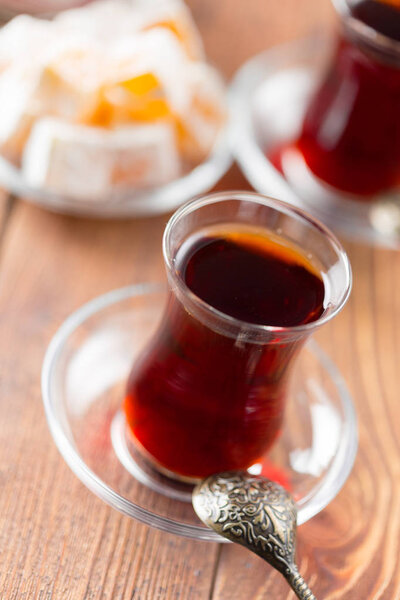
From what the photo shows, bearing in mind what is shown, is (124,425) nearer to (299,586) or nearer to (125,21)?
(299,586)

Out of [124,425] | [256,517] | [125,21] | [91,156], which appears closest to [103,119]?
[91,156]

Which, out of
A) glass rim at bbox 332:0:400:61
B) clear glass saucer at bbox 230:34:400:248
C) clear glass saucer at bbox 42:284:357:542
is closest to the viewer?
clear glass saucer at bbox 42:284:357:542

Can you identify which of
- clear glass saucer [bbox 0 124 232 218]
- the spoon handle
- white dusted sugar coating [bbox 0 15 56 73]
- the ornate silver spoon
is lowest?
the spoon handle

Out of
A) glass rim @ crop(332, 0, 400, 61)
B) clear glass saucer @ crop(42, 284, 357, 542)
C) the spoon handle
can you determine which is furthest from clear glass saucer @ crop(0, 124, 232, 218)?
the spoon handle

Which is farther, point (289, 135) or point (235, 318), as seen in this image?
point (289, 135)

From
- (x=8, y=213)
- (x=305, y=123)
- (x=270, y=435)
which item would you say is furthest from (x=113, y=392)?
(x=305, y=123)

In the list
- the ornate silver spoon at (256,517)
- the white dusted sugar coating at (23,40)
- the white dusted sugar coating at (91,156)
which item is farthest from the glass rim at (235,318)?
the white dusted sugar coating at (23,40)

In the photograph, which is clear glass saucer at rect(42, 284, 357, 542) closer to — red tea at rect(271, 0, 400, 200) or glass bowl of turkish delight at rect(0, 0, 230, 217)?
glass bowl of turkish delight at rect(0, 0, 230, 217)

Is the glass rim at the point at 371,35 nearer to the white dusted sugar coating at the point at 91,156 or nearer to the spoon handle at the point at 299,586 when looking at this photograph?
the white dusted sugar coating at the point at 91,156

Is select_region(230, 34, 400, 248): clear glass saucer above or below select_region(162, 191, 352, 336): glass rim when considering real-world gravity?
below
